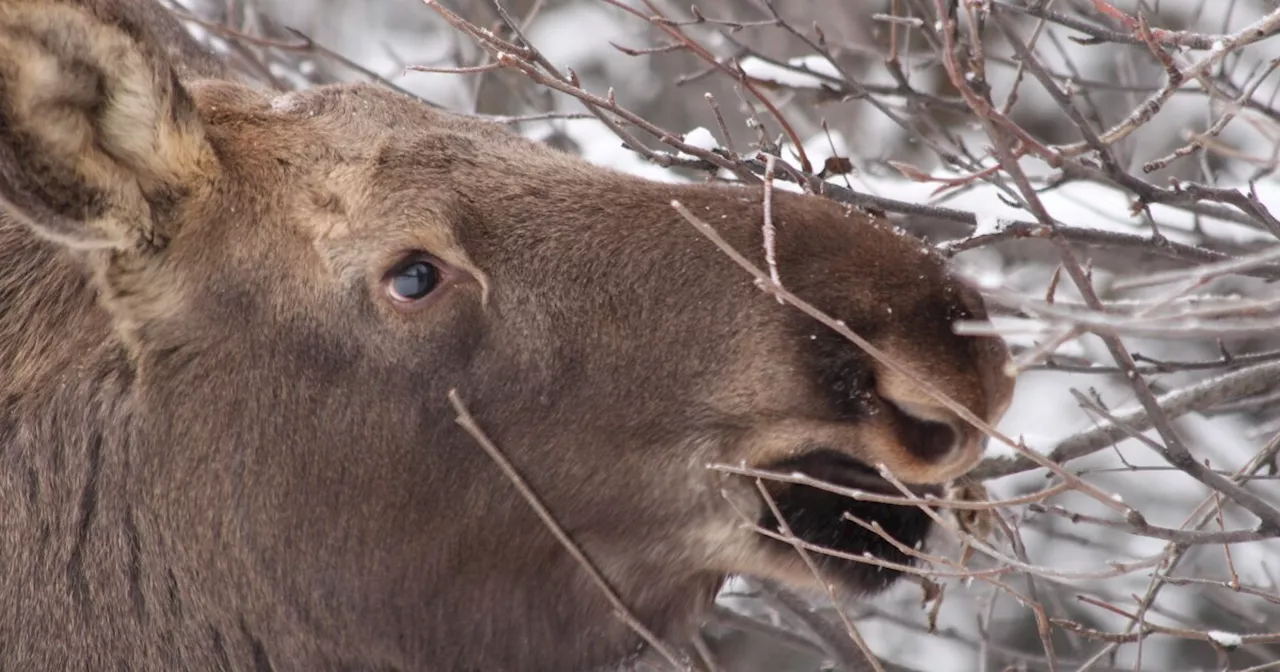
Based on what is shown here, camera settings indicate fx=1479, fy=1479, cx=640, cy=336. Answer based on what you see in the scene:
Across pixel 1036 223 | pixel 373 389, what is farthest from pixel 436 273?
pixel 1036 223

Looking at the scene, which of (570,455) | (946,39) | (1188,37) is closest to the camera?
(946,39)

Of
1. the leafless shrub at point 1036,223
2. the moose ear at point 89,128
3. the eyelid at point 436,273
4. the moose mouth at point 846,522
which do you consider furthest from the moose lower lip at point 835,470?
the moose ear at point 89,128

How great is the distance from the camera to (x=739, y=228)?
11.4ft

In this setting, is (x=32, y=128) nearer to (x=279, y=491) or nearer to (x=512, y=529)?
(x=279, y=491)

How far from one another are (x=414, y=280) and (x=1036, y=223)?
1.62 m

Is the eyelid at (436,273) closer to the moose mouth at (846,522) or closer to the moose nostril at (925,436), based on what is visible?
the moose mouth at (846,522)

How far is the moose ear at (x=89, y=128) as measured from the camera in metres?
3.28

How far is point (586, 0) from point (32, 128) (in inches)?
317

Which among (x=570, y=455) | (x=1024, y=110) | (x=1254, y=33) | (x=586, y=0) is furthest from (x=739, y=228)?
(x=586, y=0)

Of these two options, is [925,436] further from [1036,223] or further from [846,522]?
[1036,223]

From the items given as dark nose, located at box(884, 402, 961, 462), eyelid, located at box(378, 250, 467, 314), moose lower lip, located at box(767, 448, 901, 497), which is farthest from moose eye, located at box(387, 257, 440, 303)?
dark nose, located at box(884, 402, 961, 462)

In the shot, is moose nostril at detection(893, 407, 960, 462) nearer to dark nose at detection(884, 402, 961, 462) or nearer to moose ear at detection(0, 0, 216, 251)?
dark nose at detection(884, 402, 961, 462)

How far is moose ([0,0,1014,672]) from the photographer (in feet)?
11.3

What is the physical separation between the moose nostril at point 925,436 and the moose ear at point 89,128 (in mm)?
1803
